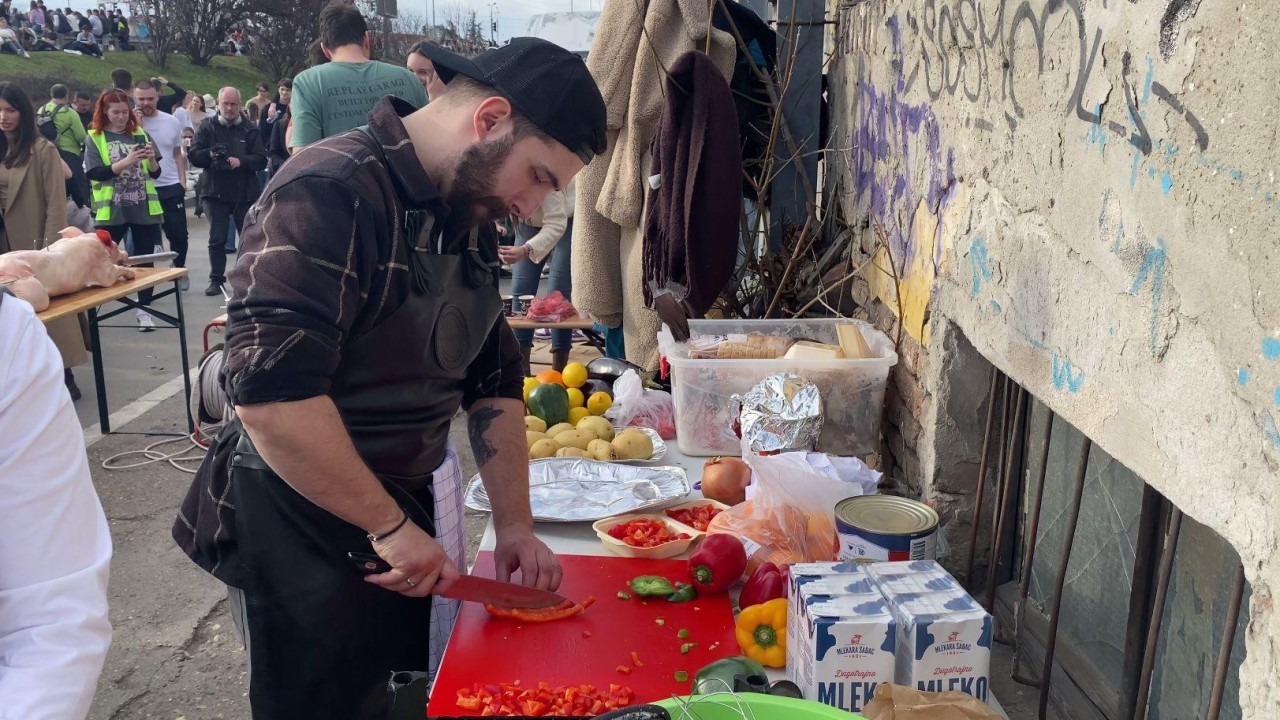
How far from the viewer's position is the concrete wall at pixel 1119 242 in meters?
1.32

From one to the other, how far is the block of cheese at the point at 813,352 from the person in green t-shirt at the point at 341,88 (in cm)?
307

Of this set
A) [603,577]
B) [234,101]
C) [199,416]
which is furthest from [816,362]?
[234,101]

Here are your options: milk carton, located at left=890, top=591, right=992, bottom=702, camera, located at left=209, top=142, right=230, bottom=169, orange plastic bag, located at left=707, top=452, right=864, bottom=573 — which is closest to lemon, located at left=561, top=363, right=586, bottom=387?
orange plastic bag, located at left=707, top=452, right=864, bottom=573

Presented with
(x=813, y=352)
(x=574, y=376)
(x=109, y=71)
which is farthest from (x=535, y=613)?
(x=109, y=71)

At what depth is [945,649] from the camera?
1730 mm

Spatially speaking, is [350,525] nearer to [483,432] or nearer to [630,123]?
[483,432]

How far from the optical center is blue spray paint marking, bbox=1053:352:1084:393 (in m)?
1.89

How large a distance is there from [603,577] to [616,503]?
44 centimetres

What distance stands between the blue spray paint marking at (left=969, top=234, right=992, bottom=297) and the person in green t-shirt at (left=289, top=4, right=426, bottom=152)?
12.5 feet

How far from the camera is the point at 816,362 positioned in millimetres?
3281

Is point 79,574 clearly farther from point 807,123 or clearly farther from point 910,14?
point 807,123

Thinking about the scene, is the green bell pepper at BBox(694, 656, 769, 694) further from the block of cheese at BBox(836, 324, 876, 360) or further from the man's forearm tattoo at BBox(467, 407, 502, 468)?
the block of cheese at BBox(836, 324, 876, 360)

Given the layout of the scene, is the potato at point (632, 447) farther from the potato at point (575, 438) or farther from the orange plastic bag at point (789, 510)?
the orange plastic bag at point (789, 510)

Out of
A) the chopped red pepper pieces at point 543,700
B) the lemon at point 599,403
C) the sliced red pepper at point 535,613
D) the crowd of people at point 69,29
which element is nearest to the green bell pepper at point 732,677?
the chopped red pepper pieces at point 543,700
